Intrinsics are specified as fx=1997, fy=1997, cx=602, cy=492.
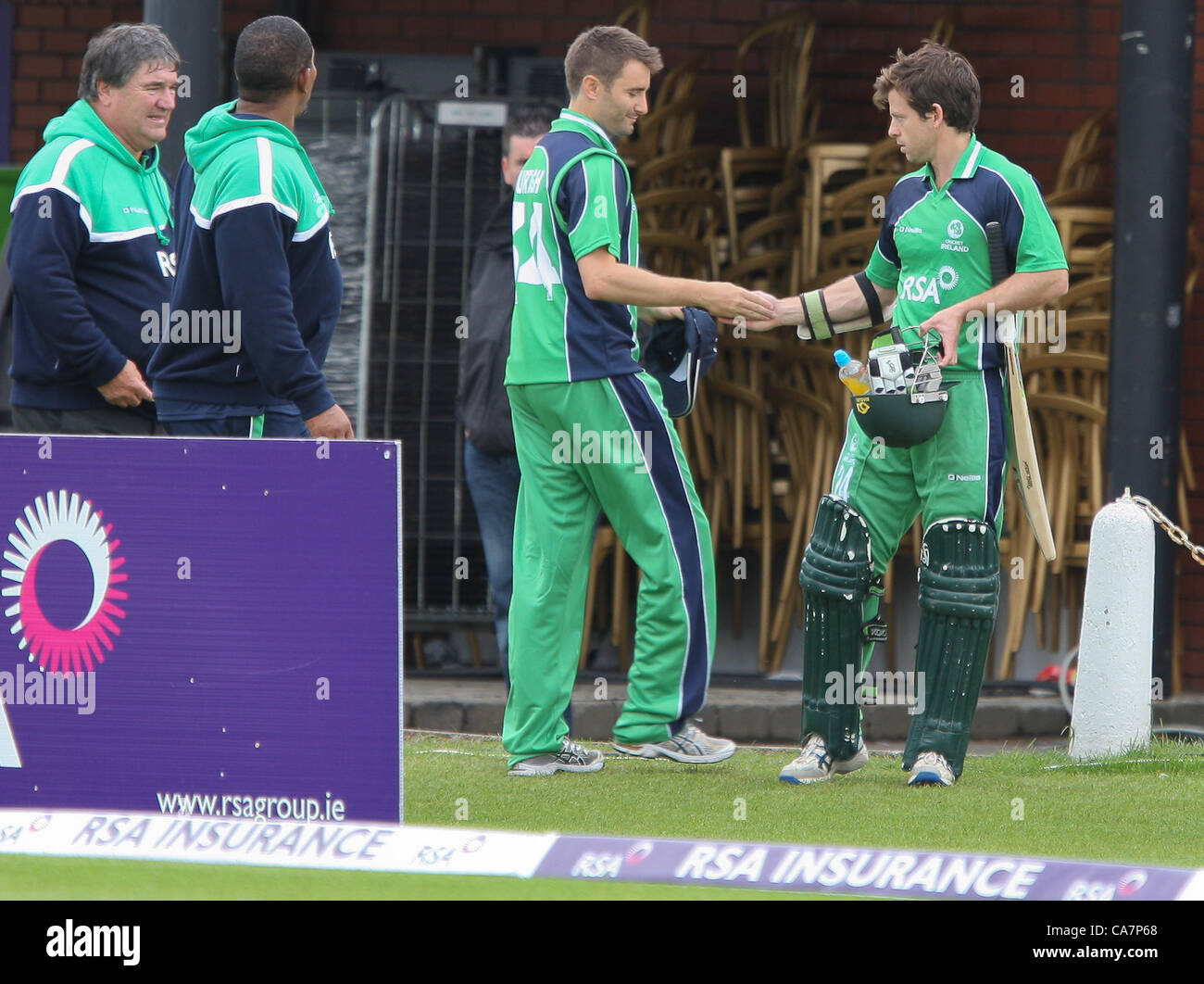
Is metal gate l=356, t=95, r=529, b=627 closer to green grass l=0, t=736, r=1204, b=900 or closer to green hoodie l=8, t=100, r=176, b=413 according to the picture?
green grass l=0, t=736, r=1204, b=900

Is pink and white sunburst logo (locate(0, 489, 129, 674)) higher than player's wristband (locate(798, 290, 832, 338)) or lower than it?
lower

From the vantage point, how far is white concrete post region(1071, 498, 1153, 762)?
19.2 ft

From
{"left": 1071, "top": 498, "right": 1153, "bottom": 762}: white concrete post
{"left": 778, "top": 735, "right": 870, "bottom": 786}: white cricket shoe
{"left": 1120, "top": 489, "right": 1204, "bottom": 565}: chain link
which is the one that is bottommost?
{"left": 778, "top": 735, "right": 870, "bottom": 786}: white cricket shoe

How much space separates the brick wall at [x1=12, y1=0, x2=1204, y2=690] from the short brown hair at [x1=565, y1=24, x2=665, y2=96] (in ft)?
10.4

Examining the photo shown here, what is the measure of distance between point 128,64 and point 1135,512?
3.14 metres

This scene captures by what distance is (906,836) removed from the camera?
4.55 metres

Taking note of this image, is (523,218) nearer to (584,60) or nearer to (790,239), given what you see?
(584,60)

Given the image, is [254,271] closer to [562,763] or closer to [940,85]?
[562,763]

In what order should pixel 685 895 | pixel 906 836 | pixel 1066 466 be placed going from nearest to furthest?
pixel 685 895 < pixel 906 836 < pixel 1066 466

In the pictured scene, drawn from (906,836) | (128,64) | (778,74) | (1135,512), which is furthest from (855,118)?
(906,836)

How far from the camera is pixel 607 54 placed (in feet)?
17.2

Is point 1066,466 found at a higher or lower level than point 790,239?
lower

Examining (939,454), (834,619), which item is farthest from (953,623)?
(939,454)

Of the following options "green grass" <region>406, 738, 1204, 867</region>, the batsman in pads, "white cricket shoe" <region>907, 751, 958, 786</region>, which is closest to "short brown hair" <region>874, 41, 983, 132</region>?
the batsman in pads
